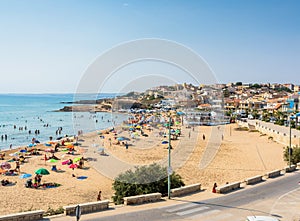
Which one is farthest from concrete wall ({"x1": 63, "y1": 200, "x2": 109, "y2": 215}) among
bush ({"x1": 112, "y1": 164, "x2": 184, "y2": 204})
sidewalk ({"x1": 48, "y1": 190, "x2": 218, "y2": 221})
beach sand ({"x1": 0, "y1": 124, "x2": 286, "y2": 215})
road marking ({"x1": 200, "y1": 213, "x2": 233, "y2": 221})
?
beach sand ({"x1": 0, "y1": 124, "x2": 286, "y2": 215})

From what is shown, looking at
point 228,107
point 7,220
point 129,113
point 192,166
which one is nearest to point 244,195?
point 7,220

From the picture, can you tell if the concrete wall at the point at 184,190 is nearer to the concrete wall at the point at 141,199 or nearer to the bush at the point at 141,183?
the bush at the point at 141,183

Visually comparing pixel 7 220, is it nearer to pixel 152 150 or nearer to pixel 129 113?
pixel 152 150

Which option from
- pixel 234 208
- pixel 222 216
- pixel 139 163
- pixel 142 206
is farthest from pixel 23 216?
pixel 139 163

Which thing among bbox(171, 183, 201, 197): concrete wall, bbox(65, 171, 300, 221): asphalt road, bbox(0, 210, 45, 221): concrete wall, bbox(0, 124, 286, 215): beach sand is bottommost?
bbox(0, 124, 286, 215): beach sand

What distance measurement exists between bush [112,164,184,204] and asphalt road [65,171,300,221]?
1.23 meters

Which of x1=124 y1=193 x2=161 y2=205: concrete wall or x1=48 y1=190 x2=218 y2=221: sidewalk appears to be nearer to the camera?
x1=48 y1=190 x2=218 y2=221: sidewalk

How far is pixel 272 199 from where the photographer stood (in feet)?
37.3

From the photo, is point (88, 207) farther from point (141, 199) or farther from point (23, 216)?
point (141, 199)

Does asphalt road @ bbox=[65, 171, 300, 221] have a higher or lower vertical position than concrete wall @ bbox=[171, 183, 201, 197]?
lower

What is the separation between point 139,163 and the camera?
77.8 feet

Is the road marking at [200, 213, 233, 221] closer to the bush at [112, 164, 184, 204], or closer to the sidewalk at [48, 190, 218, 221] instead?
the sidewalk at [48, 190, 218, 221]

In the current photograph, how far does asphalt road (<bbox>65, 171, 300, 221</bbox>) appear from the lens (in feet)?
29.3

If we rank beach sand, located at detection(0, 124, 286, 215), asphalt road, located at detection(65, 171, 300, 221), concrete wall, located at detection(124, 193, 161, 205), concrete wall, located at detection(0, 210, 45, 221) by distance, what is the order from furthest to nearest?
1. beach sand, located at detection(0, 124, 286, 215)
2. concrete wall, located at detection(124, 193, 161, 205)
3. asphalt road, located at detection(65, 171, 300, 221)
4. concrete wall, located at detection(0, 210, 45, 221)
